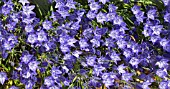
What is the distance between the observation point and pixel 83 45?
2939 millimetres

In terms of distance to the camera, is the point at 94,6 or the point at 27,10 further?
the point at 94,6

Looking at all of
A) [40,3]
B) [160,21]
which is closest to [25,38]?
[40,3]

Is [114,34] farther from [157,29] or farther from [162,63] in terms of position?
[162,63]

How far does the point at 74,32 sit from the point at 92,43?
17 centimetres

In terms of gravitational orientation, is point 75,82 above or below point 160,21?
below

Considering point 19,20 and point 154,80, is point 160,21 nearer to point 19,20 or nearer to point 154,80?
point 154,80

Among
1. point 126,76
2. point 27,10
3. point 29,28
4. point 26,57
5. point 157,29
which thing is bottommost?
point 126,76

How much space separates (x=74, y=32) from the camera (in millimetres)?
2941

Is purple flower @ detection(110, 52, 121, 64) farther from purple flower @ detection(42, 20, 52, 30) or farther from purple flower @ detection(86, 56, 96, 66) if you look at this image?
purple flower @ detection(42, 20, 52, 30)

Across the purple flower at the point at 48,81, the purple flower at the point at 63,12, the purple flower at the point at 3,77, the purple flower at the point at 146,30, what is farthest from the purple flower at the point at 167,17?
the purple flower at the point at 3,77

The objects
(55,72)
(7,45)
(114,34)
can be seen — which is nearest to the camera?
(7,45)

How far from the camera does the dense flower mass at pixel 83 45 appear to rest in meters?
2.87

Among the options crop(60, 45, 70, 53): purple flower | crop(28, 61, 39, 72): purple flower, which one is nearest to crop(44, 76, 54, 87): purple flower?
crop(28, 61, 39, 72): purple flower

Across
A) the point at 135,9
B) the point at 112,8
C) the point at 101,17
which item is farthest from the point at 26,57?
the point at 135,9
